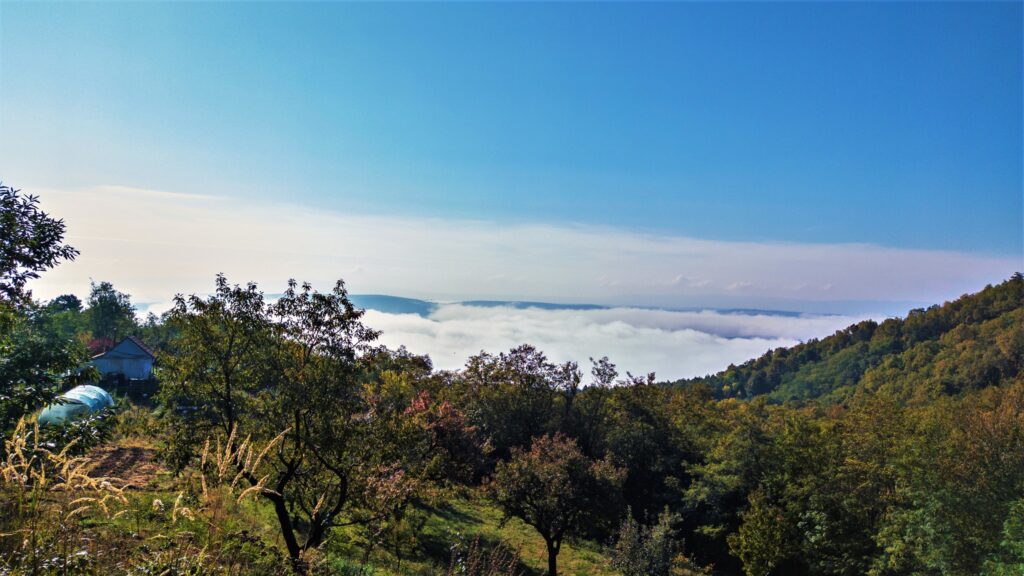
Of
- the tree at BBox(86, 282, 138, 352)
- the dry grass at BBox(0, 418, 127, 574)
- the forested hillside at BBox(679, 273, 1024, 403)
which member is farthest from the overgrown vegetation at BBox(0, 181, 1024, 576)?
the forested hillside at BBox(679, 273, 1024, 403)

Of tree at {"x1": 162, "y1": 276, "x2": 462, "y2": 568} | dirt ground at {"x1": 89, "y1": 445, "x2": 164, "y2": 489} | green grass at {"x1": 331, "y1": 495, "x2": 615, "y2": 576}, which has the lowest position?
green grass at {"x1": 331, "y1": 495, "x2": 615, "y2": 576}

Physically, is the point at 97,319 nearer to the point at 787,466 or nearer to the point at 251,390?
the point at 251,390

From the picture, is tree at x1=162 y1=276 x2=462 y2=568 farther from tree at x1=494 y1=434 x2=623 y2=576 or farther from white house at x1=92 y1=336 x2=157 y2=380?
white house at x1=92 y1=336 x2=157 y2=380

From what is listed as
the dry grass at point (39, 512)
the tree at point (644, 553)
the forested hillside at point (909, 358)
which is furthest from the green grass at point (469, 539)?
the forested hillside at point (909, 358)

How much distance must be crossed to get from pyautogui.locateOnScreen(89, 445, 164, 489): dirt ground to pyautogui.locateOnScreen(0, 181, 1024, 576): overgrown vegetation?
0.43 feet

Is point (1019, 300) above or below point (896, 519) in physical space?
above

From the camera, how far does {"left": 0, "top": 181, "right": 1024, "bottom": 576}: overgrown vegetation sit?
17.5 ft

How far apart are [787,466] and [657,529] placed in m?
12.9

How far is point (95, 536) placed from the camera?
204 inches

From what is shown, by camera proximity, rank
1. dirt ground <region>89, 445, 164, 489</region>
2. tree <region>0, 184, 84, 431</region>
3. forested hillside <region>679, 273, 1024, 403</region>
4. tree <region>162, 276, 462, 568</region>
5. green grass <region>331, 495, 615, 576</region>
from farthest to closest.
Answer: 1. forested hillside <region>679, 273, 1024, 403</region>
2. green grass <region>331, 495, 615, 576</region>
3. dirt ground <region>89, 445, 164, 489</region>
4. tree <region>162, 276, 462, 568</region>
5. tree <region>0, 184, 84, 431</region>

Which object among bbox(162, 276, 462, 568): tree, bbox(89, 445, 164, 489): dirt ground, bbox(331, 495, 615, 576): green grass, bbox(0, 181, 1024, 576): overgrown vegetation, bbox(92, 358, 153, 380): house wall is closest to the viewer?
bbox(0, 181, 1024, 576): overgrown vegetation

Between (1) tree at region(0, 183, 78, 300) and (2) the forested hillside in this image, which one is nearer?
(1) tree at region(0, 183, 78, 300)

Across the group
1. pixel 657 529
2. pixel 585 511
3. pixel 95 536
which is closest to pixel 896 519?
pixel 657 529

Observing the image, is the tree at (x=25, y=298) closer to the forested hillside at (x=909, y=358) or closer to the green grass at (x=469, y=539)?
the green grass at (x=469, y=539)
